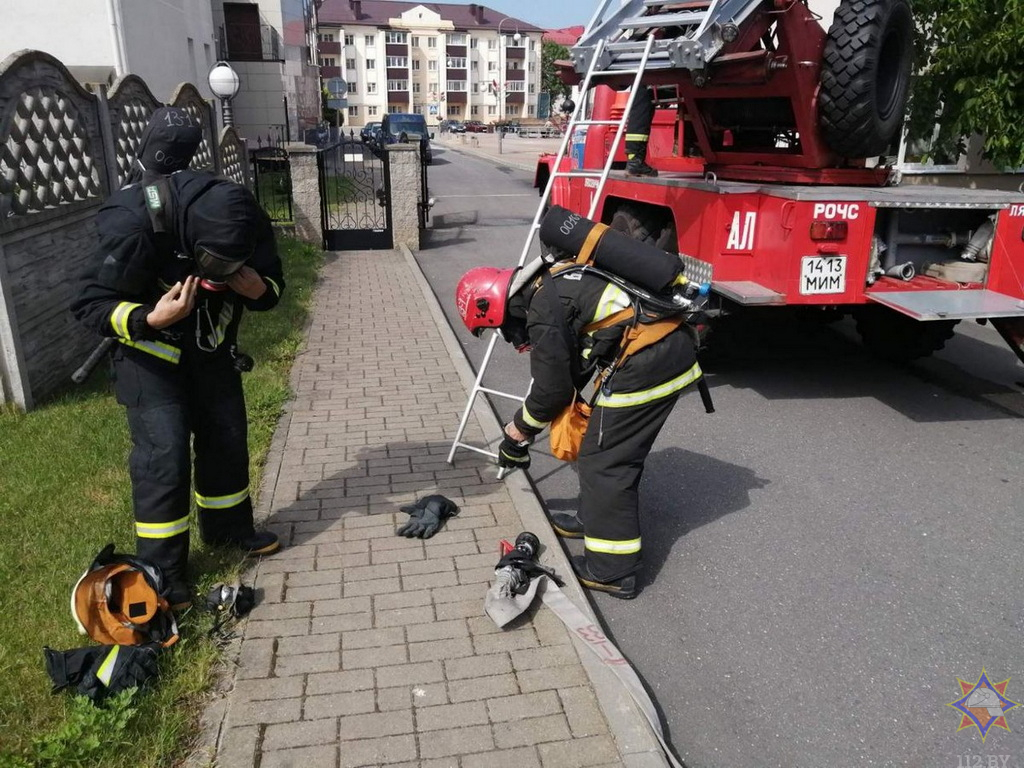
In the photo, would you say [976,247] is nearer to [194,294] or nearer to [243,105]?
[194,294]

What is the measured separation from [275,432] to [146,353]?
211cm

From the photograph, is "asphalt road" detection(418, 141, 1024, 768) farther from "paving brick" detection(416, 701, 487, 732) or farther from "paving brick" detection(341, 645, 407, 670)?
"paving brick" detection(341, 645, 407, 670)

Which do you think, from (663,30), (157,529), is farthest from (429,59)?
(157,529)

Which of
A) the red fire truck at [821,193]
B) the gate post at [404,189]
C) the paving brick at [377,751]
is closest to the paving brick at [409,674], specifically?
the paving brick at [377,751]

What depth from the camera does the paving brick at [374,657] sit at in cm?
301

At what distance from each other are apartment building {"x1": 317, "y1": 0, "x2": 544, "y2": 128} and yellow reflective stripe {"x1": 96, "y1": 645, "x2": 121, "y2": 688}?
103890 mm

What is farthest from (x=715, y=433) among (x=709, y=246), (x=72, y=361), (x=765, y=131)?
(x=72, y=361)

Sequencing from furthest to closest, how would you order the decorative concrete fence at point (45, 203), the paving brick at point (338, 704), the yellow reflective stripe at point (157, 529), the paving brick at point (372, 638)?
the decorative concrete fence at point (45, 203) → the yellow reflective stripe at point (157, 529) → the paving brick at point (372, 638) → the paving brick at point (338, 704)

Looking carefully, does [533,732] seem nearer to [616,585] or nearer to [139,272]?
[616,585]

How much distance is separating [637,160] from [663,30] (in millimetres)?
1474

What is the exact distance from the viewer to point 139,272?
120 inches

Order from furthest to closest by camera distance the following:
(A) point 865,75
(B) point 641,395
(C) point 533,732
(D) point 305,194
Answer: (D) point 305,194
(A) point 865,75
(B) point 641,395
(C) point 533,732

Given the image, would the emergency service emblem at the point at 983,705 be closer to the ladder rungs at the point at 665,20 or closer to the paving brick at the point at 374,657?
the paving brick at the point at 374,657

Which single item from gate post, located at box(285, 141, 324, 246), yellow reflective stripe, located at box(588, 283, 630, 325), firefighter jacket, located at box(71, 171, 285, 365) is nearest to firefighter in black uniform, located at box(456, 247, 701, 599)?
yellow reflective stripe, located at box(588, 283, 630, 325)
